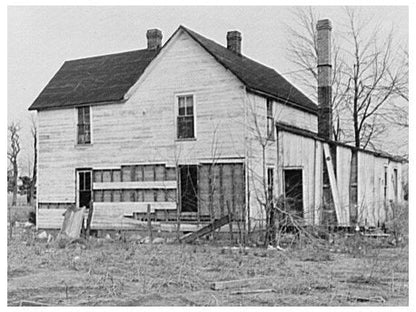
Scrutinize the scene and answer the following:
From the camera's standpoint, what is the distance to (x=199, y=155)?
69.7 ft

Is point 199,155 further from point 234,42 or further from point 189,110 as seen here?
point 234,42

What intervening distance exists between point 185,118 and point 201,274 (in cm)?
900

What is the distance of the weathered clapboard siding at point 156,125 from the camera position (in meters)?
20.8

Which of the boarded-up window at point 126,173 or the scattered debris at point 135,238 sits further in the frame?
the boarded-up window at point 126,173

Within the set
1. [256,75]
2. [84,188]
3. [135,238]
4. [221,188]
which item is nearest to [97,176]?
[84,188]

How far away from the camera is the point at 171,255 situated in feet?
54.9

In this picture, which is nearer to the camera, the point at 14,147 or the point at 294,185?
the point at 14,147

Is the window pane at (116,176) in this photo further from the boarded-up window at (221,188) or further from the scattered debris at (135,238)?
the boarded-up window at (221,188)

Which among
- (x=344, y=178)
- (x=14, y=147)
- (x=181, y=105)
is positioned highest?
(x=181, y=105)

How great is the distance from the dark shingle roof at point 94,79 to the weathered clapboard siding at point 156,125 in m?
0.46

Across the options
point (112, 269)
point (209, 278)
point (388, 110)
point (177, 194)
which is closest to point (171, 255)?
point (112, 269)

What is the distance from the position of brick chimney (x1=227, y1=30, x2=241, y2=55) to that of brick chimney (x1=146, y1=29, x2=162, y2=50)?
2.91m

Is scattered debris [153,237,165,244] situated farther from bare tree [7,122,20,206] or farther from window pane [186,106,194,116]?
bare tree [7,122,20,206]

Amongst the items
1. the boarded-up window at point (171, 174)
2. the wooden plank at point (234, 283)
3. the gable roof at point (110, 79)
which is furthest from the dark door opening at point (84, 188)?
the wooden plank at point (234, 283)
